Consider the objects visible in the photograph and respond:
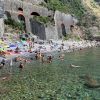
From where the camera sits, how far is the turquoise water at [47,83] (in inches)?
1188

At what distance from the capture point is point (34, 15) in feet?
296

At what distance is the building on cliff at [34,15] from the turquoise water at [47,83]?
3410cm

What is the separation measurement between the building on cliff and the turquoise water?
112 feet

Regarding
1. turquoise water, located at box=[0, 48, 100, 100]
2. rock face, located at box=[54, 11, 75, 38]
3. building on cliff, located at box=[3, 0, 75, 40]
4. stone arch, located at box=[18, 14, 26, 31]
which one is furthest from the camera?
rock face, located at box=[54, 11, 75, 38]

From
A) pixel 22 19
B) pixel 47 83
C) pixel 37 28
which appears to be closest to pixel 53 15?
pixel 37 28

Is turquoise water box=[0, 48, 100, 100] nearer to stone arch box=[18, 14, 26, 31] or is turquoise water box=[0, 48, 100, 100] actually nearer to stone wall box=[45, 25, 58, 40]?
stone arch box=[18, 14, 26, 31]

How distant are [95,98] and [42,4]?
71.6 m

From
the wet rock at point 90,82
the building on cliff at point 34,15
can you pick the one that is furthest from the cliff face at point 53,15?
the wet rock at point 90,82

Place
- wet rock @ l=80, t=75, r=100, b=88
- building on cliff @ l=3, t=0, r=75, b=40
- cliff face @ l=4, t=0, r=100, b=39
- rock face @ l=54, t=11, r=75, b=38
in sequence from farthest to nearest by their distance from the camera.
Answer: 1. rock face @ l=54, t=11, r=75, b=38
2. cliff face @ l=4, t=0, r=100, b=39
3. building on cliff @ l=3, t=0, r=75, b=40
4. wet rock @ l=80, t=75, r=100, b=88

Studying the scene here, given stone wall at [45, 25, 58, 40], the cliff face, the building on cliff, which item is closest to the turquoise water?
the building on cliff

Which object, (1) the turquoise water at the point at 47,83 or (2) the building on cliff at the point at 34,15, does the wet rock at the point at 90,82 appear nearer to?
(1) the turquoise water at the point at 47,83

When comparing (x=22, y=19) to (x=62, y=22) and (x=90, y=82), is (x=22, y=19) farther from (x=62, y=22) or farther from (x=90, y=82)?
(x=90, y=82)

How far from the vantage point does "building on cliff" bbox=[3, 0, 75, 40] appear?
81.3 m

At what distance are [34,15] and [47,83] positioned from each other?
55.8 meters
